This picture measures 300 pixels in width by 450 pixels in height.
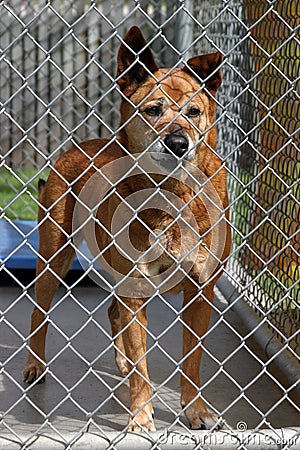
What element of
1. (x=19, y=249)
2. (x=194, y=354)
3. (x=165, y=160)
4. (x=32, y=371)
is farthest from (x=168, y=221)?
Result: (x=19, y=249)

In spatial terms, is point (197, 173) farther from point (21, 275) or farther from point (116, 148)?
point (21, 275)

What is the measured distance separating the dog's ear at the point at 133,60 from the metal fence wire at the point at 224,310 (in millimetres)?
63

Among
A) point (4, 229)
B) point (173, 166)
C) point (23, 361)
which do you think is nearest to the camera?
point (173, 166)

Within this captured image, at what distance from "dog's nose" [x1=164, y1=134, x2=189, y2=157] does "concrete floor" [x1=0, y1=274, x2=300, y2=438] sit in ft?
1.91

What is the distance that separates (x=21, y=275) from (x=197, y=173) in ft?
7.58

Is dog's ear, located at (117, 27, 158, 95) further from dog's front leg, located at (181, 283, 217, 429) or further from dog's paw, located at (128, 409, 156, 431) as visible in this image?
dog's paw, located at (128, 409, 156, 431)

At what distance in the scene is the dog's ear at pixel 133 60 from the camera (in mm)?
2316

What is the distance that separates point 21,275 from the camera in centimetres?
477

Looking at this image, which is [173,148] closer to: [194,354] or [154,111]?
[154,111]

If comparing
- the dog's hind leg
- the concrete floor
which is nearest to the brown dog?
the concrete floor

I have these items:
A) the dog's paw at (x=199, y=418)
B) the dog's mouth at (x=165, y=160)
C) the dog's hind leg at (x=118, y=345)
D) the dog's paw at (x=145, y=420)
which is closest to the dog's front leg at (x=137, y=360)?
the dog's paw at (x=145, y=420)

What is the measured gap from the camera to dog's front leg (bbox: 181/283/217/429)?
9.11 ft

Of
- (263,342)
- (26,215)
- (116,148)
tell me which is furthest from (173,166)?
(26,215)

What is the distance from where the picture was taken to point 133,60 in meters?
2.54
